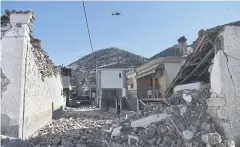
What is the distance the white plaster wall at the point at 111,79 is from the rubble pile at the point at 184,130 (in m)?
27.8

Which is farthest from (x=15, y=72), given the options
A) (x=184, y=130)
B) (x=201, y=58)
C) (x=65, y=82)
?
(x=65, y=82)

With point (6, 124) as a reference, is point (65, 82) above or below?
above

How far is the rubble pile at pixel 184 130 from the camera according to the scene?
6332mm

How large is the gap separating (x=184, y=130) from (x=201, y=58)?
2.75 meters

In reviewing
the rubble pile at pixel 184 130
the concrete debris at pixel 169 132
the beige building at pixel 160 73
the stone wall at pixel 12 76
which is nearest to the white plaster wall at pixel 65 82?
the beige building at pixel 160 73

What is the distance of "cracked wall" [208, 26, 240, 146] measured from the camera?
21.6 feet

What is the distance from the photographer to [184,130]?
676 centimetres

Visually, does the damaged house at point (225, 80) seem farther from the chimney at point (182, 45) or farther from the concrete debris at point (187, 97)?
the chimney at point (182, 45)

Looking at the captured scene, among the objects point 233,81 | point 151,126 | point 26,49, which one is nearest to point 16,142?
point 26,49

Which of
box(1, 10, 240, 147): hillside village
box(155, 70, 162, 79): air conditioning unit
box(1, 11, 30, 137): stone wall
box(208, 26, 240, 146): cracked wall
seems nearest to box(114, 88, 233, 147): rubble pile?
box(1, 10, 240, 147): hillside village

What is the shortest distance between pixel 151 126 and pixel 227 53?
3.13 meters

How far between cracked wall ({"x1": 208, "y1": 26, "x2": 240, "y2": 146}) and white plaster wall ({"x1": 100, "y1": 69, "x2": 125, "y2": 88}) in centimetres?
2948

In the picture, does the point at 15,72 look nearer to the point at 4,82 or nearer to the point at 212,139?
the point at 4,82

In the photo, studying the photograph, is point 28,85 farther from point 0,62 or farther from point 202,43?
point 202,43
